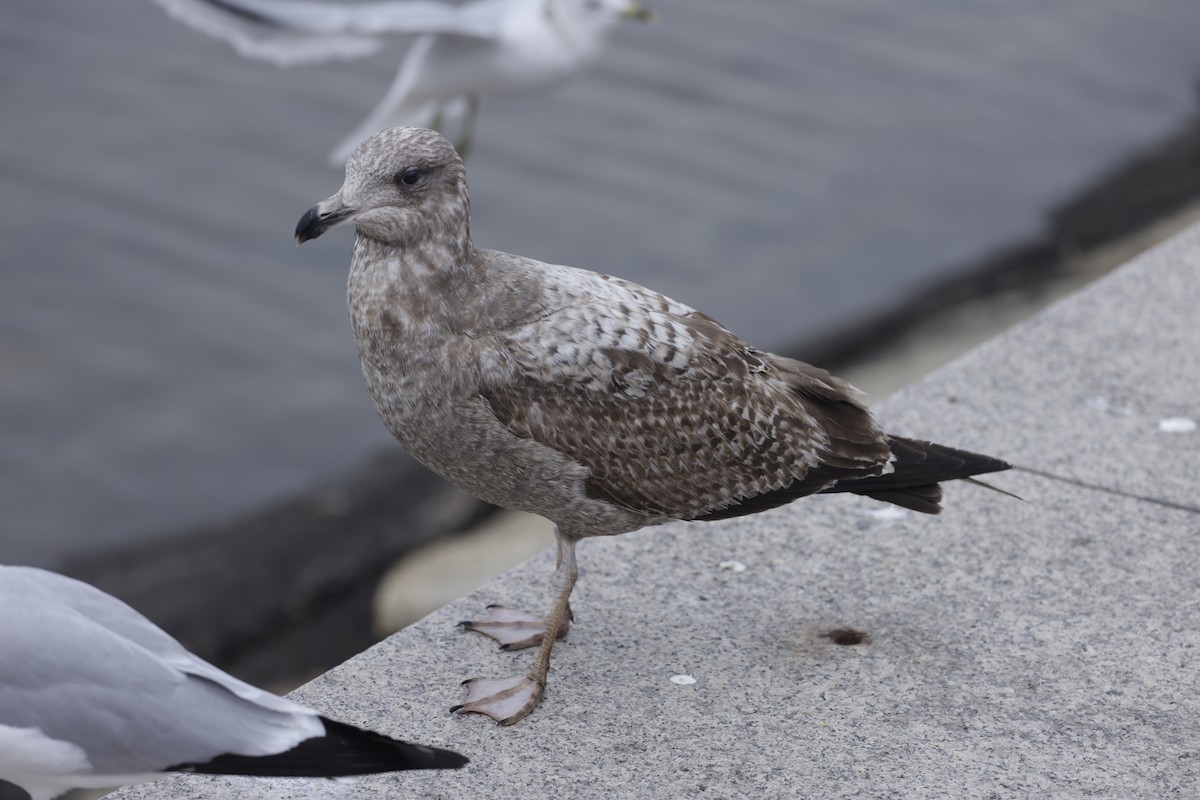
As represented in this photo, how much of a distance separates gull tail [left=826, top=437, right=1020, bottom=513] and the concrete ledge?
33cm

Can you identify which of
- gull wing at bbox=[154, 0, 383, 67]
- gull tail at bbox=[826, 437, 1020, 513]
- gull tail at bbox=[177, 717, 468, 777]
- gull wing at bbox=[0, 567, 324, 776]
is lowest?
gull tail at bbox=[177, 717, 468, 777]

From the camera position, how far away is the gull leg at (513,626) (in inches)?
155

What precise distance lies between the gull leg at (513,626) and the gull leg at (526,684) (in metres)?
→ 0.05

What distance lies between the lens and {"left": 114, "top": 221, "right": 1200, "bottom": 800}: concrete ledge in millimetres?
3436

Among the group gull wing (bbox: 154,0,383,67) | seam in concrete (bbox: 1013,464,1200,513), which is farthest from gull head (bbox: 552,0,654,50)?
seam in concrete (bbox: 1013,464,1200,513)

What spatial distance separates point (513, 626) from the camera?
13.1ft

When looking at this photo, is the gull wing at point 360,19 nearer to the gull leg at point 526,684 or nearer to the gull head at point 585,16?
the gull head at point 585,16

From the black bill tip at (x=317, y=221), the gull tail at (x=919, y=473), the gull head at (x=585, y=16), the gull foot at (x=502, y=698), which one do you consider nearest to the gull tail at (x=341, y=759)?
the gull foot at (x=502, y=698)

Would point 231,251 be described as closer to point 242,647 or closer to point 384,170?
point 242,647

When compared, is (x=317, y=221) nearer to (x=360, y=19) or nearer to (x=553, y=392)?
(x=553, y=392)

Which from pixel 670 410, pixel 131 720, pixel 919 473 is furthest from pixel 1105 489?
pixel 131 720

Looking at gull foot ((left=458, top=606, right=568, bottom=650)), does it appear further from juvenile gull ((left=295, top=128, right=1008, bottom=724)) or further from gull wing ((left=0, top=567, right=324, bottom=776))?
gull wing ((left=0, top=567, right=324, bottom=776))

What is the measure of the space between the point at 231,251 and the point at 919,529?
6.68 meters

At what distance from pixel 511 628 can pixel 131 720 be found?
1315 millimetres
